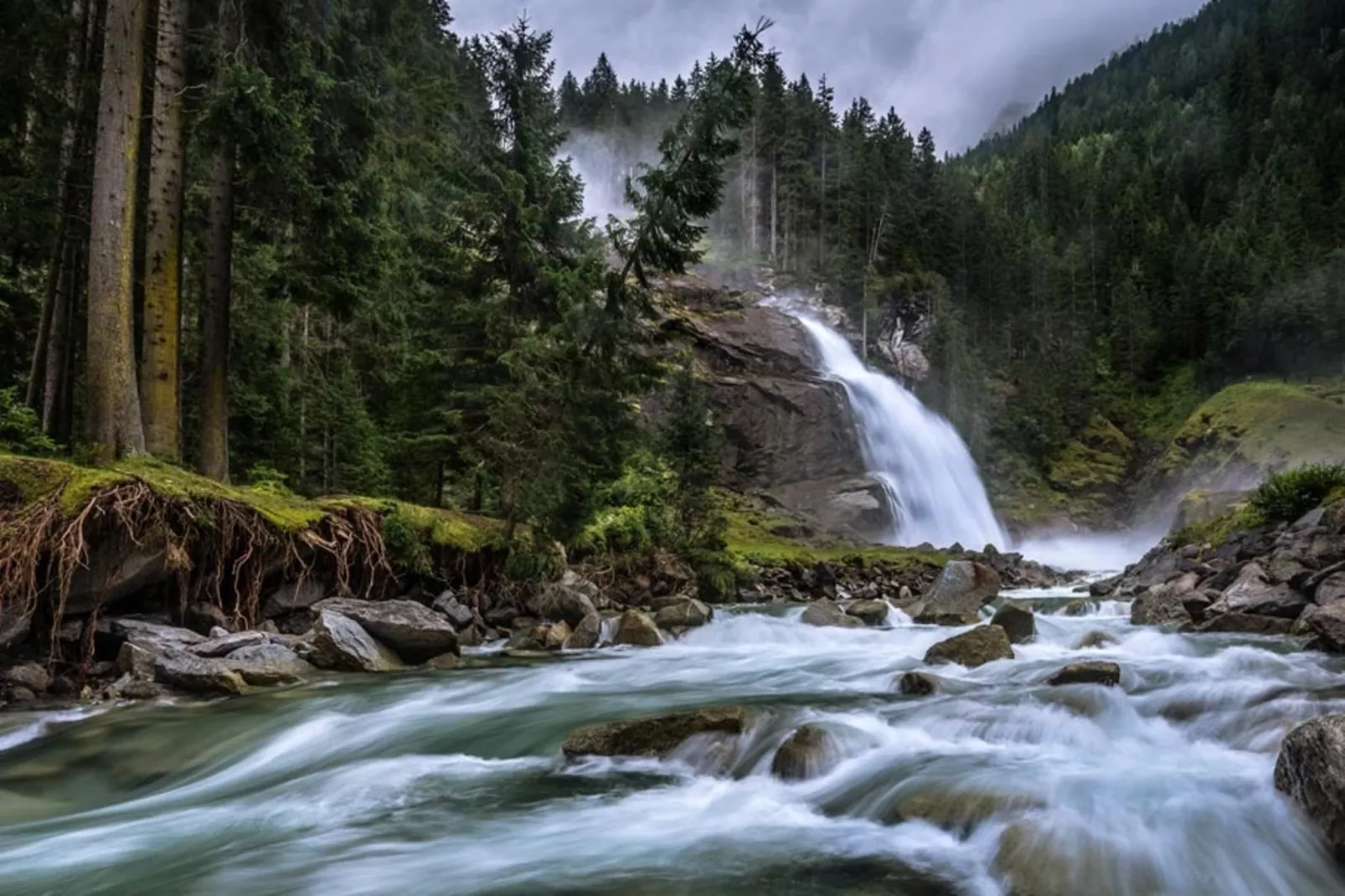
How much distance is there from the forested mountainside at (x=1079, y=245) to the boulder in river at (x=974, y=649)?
4399 cm

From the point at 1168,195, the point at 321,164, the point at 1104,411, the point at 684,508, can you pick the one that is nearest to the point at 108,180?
the point at 321,164

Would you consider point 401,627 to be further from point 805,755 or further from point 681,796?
point 805,755

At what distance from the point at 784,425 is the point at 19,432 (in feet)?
114

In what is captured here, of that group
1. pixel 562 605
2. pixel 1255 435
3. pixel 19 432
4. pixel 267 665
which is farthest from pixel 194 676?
pixel 1255 435

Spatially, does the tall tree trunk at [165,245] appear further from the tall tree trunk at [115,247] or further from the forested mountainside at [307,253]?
the tall tree trunk at [115,247]

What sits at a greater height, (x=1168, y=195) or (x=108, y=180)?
(x=1168, y=195)

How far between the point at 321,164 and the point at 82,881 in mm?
10856

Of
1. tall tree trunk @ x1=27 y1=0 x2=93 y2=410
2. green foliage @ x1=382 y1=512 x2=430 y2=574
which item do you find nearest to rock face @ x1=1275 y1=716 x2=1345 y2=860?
green foliage @ x1=382 y1=512 x2=430 y2=574

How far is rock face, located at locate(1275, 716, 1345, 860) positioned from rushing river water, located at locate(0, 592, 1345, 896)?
133 mm

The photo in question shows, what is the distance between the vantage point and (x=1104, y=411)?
63188 millimetres

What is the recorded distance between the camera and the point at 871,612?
53.3ft

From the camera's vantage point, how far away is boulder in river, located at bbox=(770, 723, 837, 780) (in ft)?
17.9

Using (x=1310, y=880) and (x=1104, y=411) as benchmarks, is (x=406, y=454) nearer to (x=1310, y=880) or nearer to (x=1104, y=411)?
(x=1310, y=880)

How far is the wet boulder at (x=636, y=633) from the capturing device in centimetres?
1273
